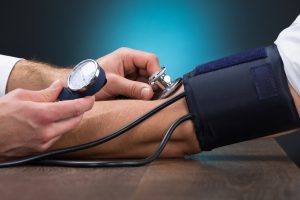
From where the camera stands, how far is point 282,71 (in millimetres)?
749

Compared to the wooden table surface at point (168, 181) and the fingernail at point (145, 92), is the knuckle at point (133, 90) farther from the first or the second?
the wooden table surface at point (168, 181)

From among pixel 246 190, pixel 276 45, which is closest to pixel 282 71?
pixel 276 45

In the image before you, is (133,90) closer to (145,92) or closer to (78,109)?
(145,92)

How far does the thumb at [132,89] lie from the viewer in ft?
3.03

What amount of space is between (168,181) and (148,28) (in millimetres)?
1488

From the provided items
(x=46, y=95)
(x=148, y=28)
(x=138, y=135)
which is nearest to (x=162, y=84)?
(x=138, y=135)

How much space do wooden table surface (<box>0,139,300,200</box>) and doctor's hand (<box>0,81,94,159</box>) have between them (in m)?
0.04

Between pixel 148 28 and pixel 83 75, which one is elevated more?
pixel 83 75

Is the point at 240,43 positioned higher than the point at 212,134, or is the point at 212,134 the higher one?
the point at 212,134

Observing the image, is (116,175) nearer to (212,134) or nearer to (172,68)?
(212,134)

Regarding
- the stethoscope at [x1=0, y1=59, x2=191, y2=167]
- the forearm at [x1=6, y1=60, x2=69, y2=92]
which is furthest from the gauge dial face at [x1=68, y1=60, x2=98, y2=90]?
the forearm at [x1=6, y1=60, x2=69, y2=92]

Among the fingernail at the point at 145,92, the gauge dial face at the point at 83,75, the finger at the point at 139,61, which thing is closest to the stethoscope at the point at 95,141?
the gauge dial face at the point at 83,75

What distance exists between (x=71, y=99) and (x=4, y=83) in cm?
46

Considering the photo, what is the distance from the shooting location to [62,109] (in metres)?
0.73
